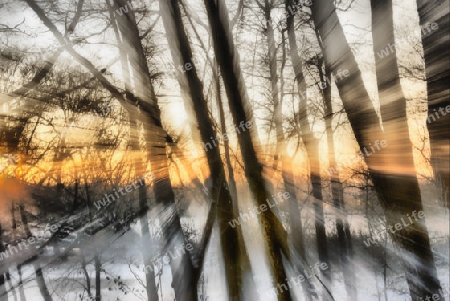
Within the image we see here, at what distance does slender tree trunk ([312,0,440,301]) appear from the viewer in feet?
5.08

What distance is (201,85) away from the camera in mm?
1913

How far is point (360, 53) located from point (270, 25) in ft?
2.80

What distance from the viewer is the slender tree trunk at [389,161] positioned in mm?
1549

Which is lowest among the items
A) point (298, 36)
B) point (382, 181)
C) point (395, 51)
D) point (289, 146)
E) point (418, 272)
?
point (418, 272)

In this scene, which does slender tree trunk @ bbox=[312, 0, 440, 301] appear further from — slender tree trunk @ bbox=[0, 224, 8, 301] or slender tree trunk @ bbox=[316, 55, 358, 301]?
slender tree trunk @ bbox=[0, 224, 8, 301]

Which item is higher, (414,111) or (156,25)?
(156,25)

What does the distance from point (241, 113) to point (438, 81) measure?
4.03ft

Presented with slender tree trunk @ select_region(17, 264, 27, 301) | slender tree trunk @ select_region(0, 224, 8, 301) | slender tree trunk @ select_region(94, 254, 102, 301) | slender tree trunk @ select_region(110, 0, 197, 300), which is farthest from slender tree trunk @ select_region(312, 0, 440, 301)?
slender tree trunk @ select_region(94, 254, 102, 301)

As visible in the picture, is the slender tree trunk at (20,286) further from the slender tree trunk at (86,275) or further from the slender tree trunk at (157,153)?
the slender tree trunk at (157,153)

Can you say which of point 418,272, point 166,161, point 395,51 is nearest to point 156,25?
point 166,161

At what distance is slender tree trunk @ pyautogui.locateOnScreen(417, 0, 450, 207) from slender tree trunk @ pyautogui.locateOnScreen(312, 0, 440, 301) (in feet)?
0.54

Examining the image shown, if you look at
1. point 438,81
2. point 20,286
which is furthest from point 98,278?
point 438,81

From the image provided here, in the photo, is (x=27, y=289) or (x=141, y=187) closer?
(x=141, y=187)

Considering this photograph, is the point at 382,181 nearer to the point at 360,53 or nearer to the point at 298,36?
the point at 360,53
